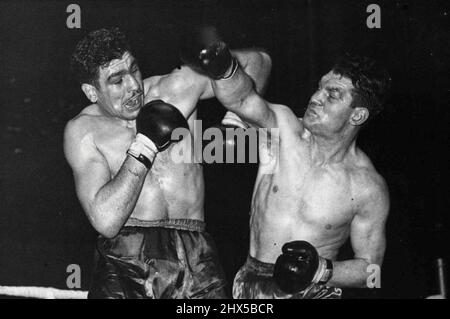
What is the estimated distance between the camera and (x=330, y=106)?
109 inches

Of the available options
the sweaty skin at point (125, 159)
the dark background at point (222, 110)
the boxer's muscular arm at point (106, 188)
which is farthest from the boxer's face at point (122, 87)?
the dark background at point (222, 110)

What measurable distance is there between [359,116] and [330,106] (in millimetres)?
168

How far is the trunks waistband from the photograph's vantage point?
2.62m

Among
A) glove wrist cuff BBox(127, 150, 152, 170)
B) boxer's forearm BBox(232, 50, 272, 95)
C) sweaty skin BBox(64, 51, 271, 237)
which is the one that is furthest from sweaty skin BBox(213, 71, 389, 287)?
glove wrist cuff BBox(127, 150, 152, 170)

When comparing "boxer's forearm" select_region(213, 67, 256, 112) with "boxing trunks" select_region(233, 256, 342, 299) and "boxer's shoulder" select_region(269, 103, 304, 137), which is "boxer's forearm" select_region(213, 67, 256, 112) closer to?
"boxer's shoulder" select_region(269, 103, 304, 137)

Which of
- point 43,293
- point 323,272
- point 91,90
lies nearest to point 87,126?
point 91,90

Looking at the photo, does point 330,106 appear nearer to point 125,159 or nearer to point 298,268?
point 298,268

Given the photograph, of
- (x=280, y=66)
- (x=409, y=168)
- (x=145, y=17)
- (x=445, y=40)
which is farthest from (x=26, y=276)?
(x=445, y=40)

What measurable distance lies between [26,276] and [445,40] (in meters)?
2.71

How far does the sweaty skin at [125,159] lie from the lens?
2502 mm

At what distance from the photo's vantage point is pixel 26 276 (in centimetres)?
320

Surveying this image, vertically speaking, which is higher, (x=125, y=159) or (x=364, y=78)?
(x=364, y=78)

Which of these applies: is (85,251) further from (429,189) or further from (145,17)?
(429,189)

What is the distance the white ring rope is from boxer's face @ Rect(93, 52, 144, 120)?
913 mm
